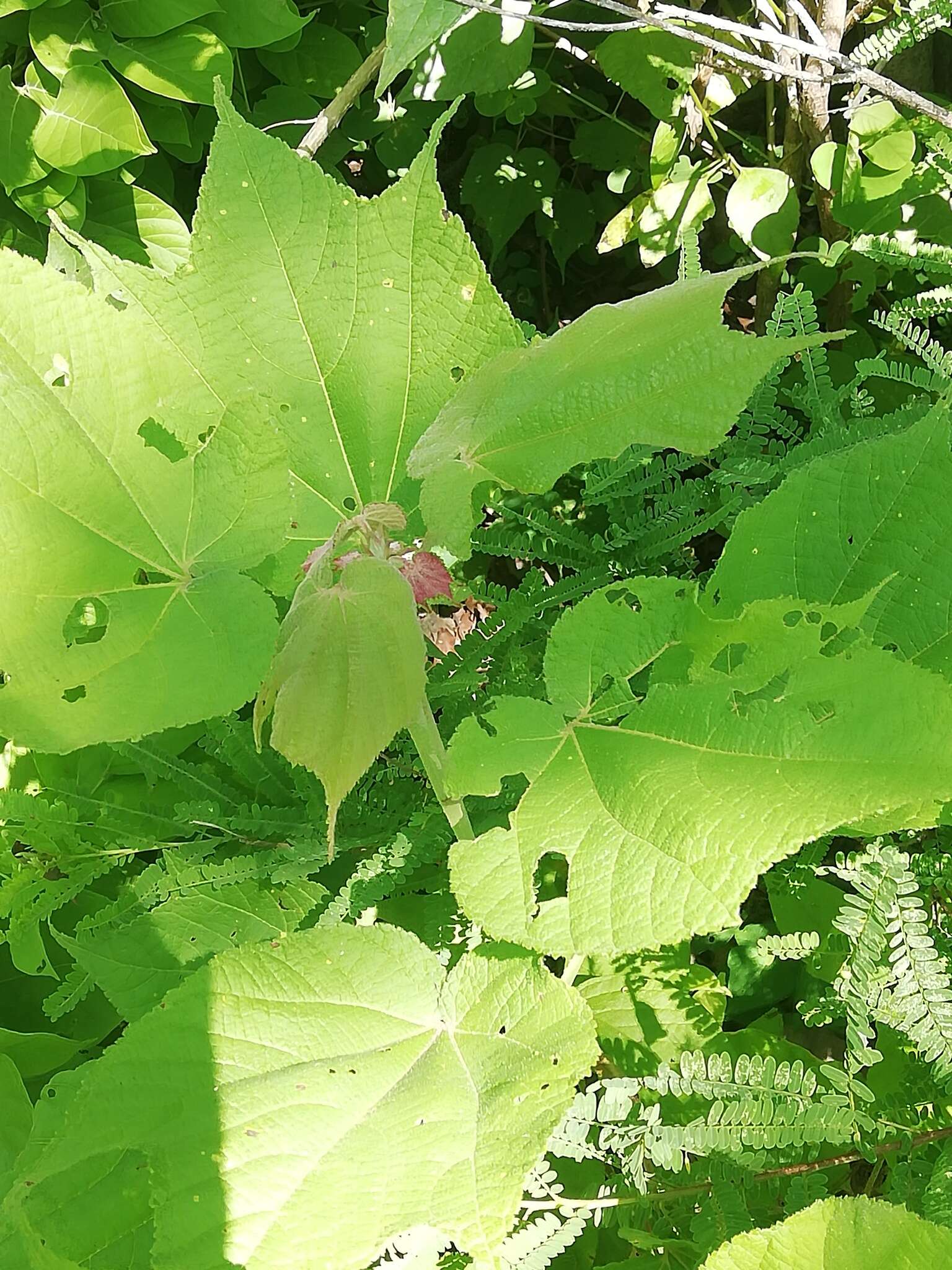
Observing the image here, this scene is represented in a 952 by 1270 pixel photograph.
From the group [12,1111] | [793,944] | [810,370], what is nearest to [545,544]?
[810,370]

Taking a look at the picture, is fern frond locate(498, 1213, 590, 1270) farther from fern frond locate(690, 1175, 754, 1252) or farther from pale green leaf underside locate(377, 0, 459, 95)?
pale green leaf underside locate(377, 0, 459, 95)

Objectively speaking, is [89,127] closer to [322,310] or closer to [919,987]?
[322,310]

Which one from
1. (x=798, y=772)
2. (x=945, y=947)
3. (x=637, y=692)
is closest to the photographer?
(x=798, y=772)

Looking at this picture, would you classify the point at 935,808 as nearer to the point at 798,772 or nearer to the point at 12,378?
the point at 798,772

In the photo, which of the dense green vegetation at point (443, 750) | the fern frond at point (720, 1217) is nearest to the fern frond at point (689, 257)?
the dense green vegetation at point (443, 750)

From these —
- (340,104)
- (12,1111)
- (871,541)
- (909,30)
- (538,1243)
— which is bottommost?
(12,1111)

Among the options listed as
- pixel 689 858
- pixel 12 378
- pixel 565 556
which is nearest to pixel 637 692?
pixel 689 858

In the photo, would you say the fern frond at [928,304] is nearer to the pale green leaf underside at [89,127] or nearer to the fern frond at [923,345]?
the fern frond at [923,345]
